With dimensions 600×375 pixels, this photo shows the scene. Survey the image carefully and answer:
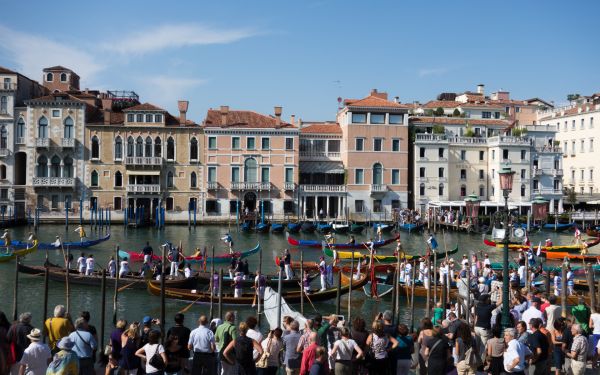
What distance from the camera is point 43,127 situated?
3694 cm

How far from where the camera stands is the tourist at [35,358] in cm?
649

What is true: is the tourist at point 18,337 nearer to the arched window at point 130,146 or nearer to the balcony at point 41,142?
the arched window at point 130,146

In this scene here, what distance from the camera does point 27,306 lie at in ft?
50.9

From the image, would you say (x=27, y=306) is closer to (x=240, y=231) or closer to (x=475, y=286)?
(x=475, y=286)

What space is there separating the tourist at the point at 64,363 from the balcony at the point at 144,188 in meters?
32.1

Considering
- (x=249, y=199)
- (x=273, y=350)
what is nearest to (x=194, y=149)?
(x=249, y=199)

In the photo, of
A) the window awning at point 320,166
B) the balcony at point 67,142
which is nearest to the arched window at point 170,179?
the balcony at point 67,142

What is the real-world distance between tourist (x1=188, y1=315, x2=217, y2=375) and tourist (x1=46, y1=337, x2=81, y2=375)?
4.81 ft

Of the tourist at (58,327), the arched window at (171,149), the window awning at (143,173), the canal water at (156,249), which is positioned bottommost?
the canal water at (156,249)

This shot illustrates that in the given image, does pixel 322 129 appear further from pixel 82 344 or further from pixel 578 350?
pixel 82 344

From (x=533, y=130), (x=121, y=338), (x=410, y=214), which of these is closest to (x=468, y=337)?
(x=121, y=338)

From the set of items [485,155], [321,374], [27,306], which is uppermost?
[485,155]

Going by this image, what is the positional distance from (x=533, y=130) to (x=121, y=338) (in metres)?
40.5

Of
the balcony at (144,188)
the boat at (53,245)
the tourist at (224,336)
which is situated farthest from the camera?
the balcony at (144,188)
